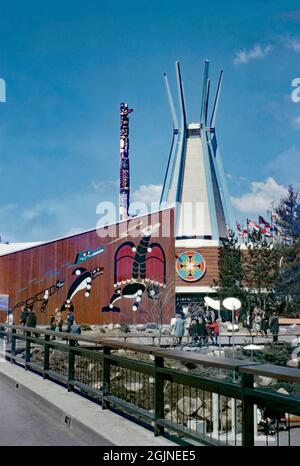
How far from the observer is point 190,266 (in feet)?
189

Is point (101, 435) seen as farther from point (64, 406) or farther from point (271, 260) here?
point (271, 260)

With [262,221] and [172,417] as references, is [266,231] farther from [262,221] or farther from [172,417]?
[172,417]

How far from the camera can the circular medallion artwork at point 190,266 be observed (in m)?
57.2

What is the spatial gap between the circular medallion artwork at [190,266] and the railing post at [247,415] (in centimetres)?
5290

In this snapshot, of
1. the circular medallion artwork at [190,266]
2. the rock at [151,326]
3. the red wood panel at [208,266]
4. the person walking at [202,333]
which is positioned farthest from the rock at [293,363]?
the circular medallion artwork at [190,266]

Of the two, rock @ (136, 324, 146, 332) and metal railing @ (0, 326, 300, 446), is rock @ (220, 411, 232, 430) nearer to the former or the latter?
metal railing @ (0, 326, 300, 446)

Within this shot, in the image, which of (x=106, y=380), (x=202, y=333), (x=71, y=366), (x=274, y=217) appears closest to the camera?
(x=106, y=380)

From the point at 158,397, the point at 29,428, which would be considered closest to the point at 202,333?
the point at 29,428

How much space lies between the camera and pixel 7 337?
14.1 m

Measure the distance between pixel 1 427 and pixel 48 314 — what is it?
3672 centimetres

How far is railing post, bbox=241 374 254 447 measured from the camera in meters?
4.12

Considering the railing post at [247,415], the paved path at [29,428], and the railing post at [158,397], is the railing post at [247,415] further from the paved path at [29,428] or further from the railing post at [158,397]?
the paved path at [29,428]

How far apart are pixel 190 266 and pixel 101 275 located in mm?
15421

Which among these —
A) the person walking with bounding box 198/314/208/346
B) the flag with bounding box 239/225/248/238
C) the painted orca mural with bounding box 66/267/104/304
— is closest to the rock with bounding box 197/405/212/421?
the person walking with bounding box 198/314/208/346
